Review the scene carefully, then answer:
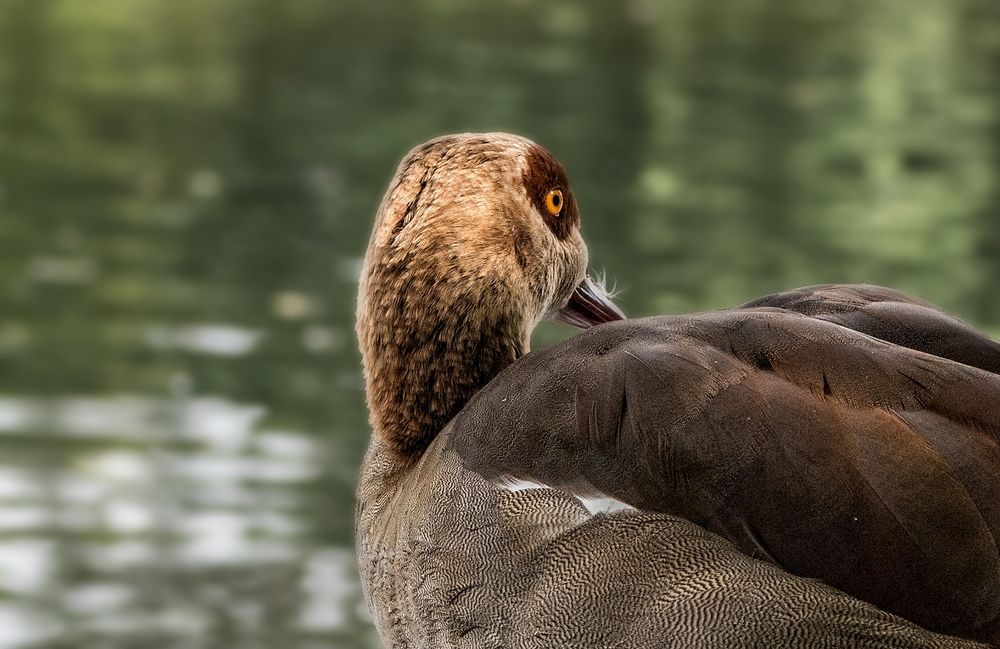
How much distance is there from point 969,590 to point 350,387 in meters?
6.48

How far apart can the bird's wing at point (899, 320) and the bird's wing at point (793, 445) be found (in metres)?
0.20

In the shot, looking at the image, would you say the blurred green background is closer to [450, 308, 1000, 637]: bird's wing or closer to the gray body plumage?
the gray body plumage

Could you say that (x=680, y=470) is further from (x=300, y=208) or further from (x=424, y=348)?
(x=300, y=208)

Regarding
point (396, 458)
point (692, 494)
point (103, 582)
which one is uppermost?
point (692, 494)

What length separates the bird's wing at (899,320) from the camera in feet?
9.77

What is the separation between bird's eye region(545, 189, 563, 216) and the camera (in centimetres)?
347

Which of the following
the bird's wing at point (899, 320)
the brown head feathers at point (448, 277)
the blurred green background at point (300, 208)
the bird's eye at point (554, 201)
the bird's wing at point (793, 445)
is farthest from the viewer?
the blurred green background at point (300, 208)

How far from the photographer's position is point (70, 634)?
650 cm

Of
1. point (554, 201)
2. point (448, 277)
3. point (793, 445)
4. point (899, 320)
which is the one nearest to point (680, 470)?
point (793, 445)

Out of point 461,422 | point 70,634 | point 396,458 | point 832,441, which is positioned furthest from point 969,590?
point 70,634

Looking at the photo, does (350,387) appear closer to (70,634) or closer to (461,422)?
(70,634)

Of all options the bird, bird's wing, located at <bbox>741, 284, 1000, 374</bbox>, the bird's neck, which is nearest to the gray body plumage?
the bird

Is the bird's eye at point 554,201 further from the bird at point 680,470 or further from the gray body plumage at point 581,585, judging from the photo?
the gray body plumage at point 581,585

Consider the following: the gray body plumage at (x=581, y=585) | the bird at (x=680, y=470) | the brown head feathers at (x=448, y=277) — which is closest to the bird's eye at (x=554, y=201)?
the brown head feathers at (x=448, y=277)
